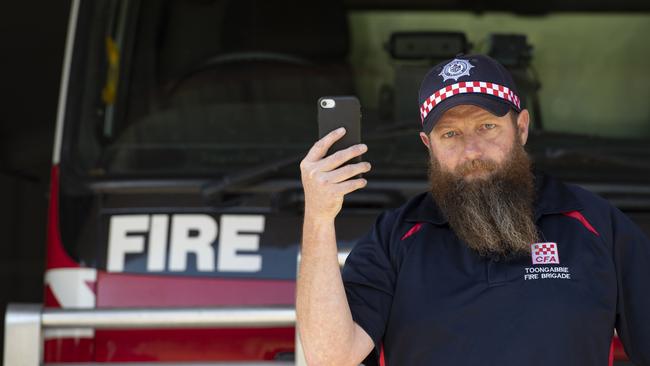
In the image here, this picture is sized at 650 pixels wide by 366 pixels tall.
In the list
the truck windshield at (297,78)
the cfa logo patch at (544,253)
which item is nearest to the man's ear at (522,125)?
the cfa logo patch at (544,253)

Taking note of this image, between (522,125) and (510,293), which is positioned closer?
(510,293)

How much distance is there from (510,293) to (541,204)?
0.27 meters

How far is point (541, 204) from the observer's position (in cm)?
270

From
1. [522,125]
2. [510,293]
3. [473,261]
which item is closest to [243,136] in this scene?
[522,125]

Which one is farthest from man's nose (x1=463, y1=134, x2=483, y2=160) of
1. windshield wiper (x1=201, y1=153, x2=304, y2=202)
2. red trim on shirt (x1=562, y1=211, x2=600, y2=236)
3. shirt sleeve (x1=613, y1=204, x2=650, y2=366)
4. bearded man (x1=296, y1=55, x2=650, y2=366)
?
windshield wiper (x1=201, y1=153, x2=304, y2=202)

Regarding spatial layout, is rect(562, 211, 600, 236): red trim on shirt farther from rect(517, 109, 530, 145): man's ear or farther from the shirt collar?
rect(517, 109, 530, 145): man's ear

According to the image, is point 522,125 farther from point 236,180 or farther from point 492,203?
point 236,180

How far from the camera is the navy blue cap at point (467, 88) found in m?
2.63

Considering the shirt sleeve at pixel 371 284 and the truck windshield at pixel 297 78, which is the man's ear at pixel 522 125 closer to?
the shirt sleeve at pixel 371 284

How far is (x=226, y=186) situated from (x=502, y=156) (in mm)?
1033

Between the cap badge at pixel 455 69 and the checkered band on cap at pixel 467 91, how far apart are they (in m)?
0.02

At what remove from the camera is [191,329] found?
346cm

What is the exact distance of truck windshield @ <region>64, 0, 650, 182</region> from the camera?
3820 millimetres

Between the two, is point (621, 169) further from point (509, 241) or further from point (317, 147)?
point (317, 147)
